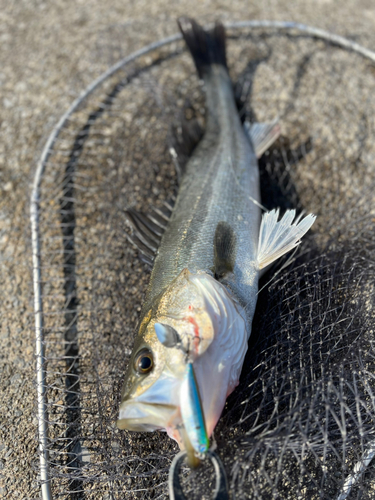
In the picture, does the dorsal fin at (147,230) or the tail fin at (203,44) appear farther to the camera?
the tail fin at (203,44)

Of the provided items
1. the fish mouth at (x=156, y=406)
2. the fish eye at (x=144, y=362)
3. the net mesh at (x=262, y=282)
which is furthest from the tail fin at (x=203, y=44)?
the fish mouth at (x=156, y=406)

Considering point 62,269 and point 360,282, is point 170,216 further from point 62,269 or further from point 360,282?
point 360,282

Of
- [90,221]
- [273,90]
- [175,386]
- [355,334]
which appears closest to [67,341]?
[90,221]

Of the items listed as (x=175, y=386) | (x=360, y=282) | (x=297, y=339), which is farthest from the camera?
(x=360, y=282)

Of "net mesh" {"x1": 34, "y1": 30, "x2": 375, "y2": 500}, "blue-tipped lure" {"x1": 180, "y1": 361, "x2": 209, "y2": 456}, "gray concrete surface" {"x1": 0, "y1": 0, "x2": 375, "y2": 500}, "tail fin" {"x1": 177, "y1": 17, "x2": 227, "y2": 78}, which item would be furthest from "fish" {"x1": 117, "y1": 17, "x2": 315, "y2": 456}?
"gray concrete surface" {"x1": 0, "y1": 0, "x2": 375, "y2": 500}

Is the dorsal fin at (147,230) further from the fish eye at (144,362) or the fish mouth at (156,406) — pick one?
the fish mouth at (156,406)

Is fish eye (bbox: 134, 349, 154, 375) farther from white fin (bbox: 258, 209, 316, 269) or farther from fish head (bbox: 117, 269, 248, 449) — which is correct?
white fin (bbox: 258, 209, 316, 269)

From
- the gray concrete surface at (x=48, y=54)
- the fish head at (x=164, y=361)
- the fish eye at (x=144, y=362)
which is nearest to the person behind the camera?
the fish head at (x=164, y=361)
